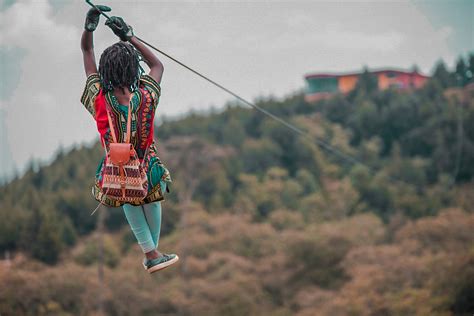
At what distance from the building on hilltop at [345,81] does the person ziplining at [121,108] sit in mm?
41320

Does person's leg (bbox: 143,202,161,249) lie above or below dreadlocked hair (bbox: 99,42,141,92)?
below

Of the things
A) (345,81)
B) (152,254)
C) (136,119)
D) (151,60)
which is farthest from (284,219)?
(136,119)

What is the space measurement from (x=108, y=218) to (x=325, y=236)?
9.62 metres

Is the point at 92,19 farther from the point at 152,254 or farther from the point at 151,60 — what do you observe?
the point at 152,254

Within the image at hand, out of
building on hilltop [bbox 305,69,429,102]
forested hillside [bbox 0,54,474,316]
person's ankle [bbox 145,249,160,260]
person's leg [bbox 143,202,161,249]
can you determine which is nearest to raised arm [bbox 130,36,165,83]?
person's leg [bbox 143,202,161,249]

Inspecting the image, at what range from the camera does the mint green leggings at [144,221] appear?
10.5ft

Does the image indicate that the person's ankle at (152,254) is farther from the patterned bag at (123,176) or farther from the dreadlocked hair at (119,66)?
the dreadlocked hair at (119,66)

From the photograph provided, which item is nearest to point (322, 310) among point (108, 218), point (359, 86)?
point (108, 218)

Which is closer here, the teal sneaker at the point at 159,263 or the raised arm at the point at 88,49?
the raised arm at the point at 88,49

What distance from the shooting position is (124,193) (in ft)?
9.91

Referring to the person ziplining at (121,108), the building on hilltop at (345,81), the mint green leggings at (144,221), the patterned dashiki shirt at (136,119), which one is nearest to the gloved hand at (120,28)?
the person ziplining at (121,108)

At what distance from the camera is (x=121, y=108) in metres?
3.00

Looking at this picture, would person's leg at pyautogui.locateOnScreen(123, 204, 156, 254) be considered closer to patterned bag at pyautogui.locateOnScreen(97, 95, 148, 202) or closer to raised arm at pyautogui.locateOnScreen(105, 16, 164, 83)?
patterned bag at pyautogui.locateOnScreen(97, 95, 148, 202)

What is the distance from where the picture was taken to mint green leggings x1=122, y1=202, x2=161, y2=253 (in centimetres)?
319
